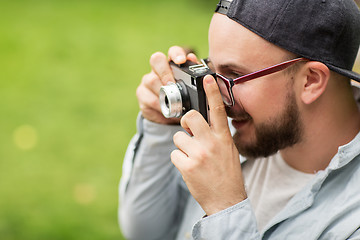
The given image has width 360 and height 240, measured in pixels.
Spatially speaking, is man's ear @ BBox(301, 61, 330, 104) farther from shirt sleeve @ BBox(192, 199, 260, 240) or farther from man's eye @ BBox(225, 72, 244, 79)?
shirt sleeve @ BBox(192, 199, 260, 240)

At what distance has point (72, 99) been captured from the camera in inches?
181

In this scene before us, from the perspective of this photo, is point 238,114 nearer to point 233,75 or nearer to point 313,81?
point 233,75

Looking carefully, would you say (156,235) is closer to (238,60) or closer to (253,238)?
(253,238)

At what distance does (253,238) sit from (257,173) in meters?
0.51

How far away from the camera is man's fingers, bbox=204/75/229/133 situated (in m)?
1.48

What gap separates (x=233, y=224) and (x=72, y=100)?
3399 millimetres

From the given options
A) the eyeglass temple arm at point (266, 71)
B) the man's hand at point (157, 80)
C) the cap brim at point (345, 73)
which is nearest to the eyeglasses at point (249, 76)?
the eyeglass temple arm at point (266, 71)

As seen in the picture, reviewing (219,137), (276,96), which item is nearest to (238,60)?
(276,96)

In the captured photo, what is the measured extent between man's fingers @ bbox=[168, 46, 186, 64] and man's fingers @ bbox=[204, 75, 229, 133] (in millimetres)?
262

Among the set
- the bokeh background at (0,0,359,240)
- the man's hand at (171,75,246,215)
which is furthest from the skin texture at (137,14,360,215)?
the bokeh background at (0,0,359,240)

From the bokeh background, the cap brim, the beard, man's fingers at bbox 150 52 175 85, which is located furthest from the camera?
the bokeh background

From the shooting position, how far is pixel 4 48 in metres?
5.35

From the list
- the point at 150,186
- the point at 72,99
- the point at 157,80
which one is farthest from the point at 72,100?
the point at 157,80

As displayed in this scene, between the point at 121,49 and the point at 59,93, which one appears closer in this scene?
the point at 59,93
